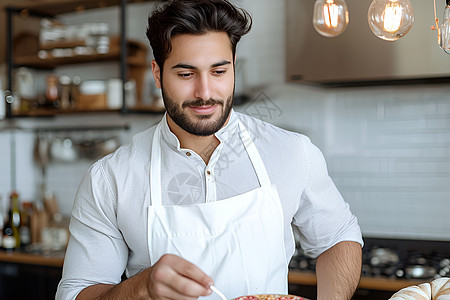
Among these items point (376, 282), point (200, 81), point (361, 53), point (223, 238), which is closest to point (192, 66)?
point (200, 81)

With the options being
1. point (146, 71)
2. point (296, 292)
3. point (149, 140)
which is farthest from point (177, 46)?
point (146, 71)

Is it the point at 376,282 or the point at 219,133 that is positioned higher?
the point at 219,133

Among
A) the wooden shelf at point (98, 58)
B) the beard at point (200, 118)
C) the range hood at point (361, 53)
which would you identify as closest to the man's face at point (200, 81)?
the beard at point (200, 118)

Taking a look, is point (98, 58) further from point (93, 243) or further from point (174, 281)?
point (174, 281)

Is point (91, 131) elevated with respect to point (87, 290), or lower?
elevated

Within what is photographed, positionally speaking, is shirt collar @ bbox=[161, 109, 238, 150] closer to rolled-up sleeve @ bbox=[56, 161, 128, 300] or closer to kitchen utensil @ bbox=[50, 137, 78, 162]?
rolled-up sleeve @ bbox=[56, 161, 128, 300]

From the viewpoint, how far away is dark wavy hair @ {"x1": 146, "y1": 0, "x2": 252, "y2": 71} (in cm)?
176

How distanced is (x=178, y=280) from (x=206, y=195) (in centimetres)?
56

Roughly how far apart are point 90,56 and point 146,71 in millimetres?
399

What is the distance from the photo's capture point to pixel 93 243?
1.80 m

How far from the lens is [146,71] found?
4.16 meters

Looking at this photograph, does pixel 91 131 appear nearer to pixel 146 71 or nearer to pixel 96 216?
pixel 146 71

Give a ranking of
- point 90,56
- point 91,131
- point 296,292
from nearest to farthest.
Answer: point 296,292, point 90,56, point 91,131

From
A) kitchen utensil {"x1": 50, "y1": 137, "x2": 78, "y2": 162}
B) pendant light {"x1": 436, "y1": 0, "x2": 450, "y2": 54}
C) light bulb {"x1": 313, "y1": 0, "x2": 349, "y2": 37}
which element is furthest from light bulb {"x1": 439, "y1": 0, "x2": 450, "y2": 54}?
kitchen utensil {"x1": 50, "y1": 137, "x2": 78, "y2": 162}
